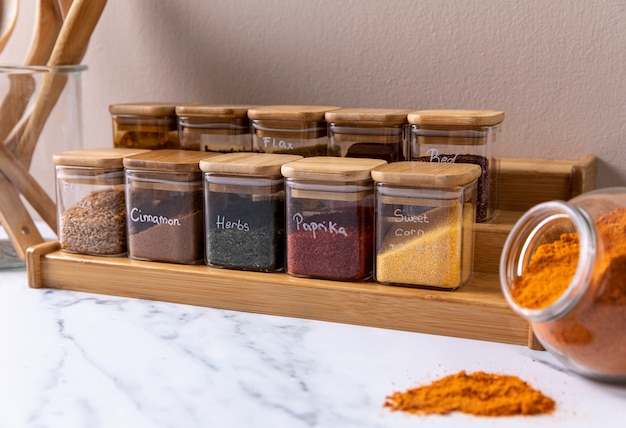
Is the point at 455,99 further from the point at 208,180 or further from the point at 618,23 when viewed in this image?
the point at 208,180

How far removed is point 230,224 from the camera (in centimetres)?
95

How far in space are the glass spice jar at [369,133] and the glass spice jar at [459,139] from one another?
19 millimetres

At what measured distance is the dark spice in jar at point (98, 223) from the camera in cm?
102

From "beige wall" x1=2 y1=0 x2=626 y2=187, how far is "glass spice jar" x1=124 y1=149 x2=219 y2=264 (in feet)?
0.91

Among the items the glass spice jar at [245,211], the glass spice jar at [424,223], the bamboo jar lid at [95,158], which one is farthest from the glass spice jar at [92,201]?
the glass spice jar at [424,223]

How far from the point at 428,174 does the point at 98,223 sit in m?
0.45

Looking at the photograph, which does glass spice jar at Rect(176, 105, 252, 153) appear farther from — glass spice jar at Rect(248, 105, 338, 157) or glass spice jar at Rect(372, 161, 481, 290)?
glass spice jar at Rect(372, 161, 481, 290)

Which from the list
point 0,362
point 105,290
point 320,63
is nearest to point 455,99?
point 320,63

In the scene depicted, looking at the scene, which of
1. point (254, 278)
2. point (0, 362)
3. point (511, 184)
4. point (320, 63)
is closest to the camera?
point (0, 362)

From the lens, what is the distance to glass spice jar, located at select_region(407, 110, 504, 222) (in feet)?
3.06

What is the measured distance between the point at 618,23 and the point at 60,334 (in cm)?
79

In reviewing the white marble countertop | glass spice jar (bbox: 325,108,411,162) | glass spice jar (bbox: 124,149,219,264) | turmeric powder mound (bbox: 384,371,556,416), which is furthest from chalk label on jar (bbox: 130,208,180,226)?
turmeric powder mound (bbox: 384,371,556,416)

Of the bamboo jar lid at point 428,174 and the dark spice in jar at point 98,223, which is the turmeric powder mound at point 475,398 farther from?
the dark spice in jar at point 98,223

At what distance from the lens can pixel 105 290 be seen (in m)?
1.02
